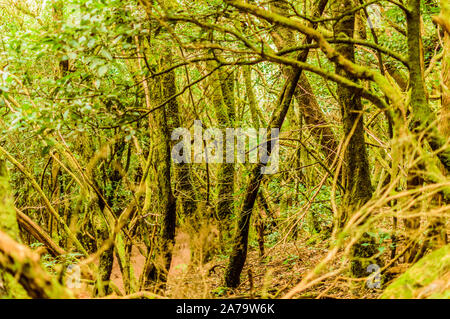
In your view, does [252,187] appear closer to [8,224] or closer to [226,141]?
[226,141]

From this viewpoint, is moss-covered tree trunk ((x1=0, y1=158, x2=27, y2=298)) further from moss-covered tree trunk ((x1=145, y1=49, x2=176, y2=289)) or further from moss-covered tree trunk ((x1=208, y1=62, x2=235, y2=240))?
moss-covered tree trunk ((x1=208, y1=62, x2=235, y2=240))

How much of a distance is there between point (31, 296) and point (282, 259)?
20.9 ft

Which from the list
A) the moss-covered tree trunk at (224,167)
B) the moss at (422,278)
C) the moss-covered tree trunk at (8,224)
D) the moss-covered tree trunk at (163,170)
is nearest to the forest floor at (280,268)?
the moss-covered tree trunk at (163,170)

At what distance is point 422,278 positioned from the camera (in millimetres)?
2607

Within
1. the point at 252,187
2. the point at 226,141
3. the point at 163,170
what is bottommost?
the point at 252,187

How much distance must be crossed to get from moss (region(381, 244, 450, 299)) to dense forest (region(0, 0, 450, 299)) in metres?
0.01

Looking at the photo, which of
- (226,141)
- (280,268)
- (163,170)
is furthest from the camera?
(226,141)

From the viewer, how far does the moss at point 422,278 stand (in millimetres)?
2553

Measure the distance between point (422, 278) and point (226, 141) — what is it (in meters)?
7.16

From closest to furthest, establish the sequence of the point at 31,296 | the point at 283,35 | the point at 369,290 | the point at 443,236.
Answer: the point at 31,296
the point at 443,236
the point at 369,290
the point at 283,35

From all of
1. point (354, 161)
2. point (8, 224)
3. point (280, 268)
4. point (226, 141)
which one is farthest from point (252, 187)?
point (8, 224)

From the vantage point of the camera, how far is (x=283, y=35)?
7.00 metres

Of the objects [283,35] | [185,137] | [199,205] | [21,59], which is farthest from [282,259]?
[21,59]
